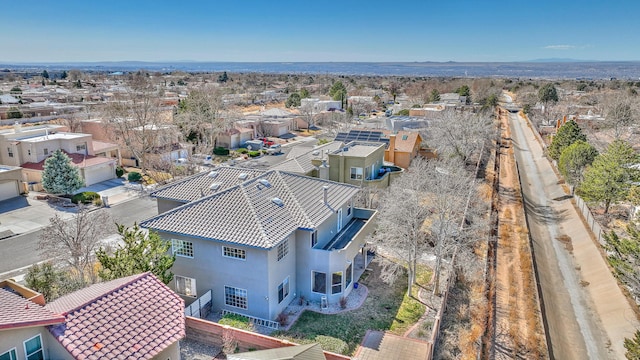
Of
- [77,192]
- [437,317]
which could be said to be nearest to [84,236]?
[437,317]

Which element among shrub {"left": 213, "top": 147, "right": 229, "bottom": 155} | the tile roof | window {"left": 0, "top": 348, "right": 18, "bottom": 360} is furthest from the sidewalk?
window {"left": 0, "top": 348, "right": 18, "bottom": 360}

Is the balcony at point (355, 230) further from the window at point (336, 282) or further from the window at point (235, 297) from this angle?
the window at point (235, 297)

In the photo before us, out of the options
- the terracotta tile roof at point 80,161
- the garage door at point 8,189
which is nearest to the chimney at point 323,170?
the terracotta tile roof at point 80,161

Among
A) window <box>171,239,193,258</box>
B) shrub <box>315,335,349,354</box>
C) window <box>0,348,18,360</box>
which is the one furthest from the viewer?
window <box>171,239,193,258</box>

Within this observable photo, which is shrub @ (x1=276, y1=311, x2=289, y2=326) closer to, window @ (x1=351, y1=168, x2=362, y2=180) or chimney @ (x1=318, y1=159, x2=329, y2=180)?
chimney @ (x1=318, y1=159, x2=329, y2=180)

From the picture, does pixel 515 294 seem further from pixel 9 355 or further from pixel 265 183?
pixel 9 355
